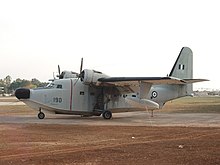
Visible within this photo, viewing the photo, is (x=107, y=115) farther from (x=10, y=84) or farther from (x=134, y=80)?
(x=10, y=84)

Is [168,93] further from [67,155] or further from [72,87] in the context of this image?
[67,155]

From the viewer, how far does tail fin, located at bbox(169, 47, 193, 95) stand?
99.9 ft

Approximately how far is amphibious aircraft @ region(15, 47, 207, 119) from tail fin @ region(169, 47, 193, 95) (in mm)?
3926

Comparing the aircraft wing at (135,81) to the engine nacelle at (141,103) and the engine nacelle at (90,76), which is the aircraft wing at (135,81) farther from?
the engine nacelle at (141,103)

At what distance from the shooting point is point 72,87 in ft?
85.6

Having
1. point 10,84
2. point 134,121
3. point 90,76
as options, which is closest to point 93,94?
point 90,76

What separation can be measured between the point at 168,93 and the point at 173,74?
1.94 metres

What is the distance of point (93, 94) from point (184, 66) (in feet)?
28.7

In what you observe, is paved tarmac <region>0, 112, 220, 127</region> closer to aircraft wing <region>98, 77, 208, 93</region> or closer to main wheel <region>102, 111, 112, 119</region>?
main wheel <region>102, 111, 112, 119</region>

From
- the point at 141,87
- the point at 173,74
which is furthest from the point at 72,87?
the point at 173,74

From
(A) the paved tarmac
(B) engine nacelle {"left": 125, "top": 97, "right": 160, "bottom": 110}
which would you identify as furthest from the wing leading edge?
(A) the paved tarmac

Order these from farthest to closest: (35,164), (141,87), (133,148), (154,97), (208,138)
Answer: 1. (154,97)
2. (141,87)
3. (208,138)
4. (133,148)
5. (35,164)

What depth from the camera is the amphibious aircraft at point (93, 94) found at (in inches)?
981

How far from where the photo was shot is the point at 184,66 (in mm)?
30750
